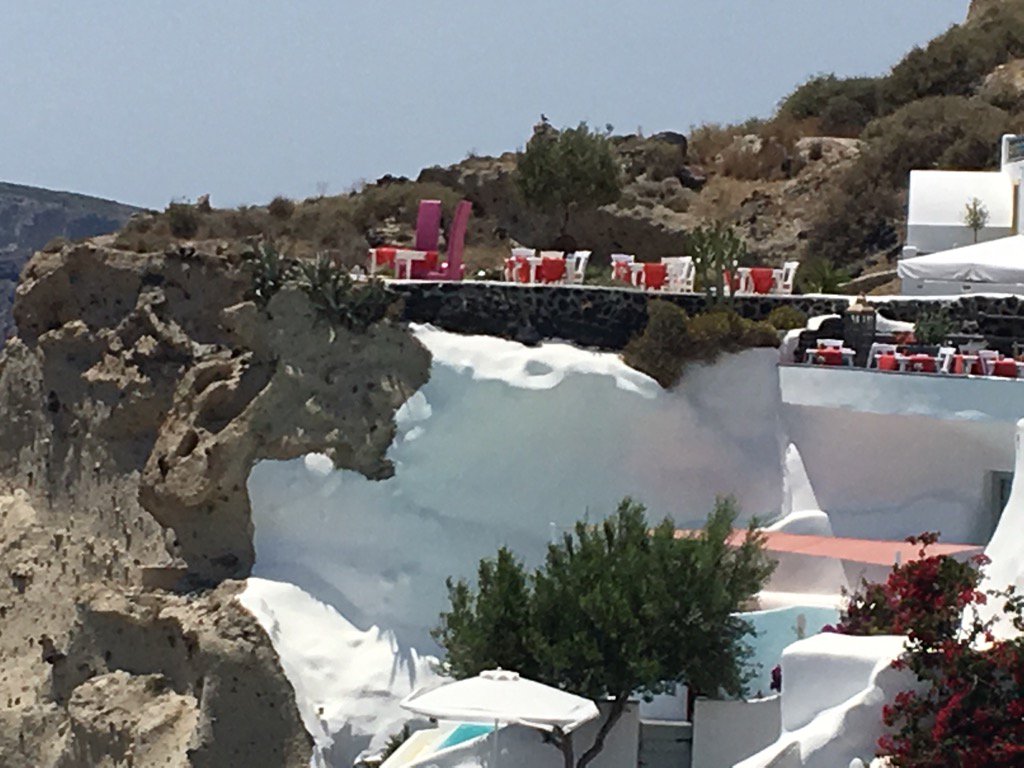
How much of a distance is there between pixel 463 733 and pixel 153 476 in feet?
26.4

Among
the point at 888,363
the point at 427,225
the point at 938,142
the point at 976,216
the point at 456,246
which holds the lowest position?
the point at 888,363

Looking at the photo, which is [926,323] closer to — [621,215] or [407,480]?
[407,480]

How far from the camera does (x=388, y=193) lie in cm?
4441

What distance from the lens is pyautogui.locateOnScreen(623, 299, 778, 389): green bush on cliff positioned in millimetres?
29141

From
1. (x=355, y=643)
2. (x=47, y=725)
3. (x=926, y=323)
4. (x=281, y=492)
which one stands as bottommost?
(x=47, y=725)

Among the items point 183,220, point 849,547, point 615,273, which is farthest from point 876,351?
point 183,220

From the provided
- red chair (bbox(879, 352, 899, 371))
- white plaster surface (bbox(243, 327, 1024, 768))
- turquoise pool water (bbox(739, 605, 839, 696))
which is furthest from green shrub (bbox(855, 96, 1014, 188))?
turquoise pool water (bbox(739, 605, 839, 696))

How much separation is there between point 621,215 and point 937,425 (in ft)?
60.2

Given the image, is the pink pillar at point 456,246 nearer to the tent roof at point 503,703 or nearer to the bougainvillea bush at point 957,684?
the tent roof at point 503,703

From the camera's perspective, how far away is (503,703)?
2059 centimetres

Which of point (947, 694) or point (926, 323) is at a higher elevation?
point (926, 323)

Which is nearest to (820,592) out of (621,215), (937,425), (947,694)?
(937,425)

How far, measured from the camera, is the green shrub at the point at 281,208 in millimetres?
44469

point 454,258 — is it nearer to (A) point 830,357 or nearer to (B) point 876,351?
(A) point 830,357
